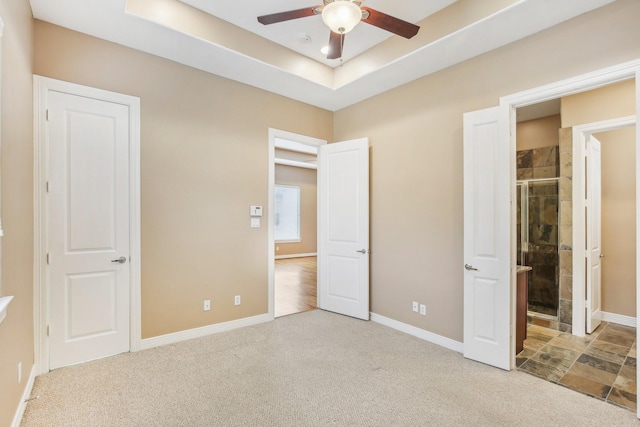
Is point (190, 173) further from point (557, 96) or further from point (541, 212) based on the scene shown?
point (541, 212)

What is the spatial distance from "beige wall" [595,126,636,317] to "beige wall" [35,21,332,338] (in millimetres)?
4361

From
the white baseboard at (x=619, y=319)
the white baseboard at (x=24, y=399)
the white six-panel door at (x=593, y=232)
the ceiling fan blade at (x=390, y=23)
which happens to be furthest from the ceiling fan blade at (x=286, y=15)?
the white baseboard at (x=619, y=319)

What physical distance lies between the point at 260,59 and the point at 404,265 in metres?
2.87

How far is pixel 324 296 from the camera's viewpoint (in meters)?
4.29

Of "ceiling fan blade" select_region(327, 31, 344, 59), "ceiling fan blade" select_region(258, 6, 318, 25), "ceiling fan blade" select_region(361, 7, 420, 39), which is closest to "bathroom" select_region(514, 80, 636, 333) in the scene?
"ceiling fan blade" select_region(361, 7, 420, 39)

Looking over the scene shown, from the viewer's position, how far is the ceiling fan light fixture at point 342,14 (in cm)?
186

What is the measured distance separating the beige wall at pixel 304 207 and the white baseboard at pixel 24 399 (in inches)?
282

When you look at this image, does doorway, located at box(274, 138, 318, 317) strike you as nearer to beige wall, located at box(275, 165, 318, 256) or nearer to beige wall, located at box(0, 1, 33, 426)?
beige wall, located at box(275, 165, 318, 256)

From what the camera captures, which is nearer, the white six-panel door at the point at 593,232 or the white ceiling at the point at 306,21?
the white ceiling at the point at 306,21

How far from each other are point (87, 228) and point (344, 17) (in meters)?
2.80

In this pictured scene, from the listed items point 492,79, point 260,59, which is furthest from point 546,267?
point 260,59

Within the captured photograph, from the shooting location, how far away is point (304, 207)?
1002cm

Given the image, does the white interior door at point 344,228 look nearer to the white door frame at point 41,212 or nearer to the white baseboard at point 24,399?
the white door frame at point 41,212

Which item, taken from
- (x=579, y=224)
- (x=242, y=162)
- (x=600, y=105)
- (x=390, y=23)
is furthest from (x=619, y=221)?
(x=242, y=162)
